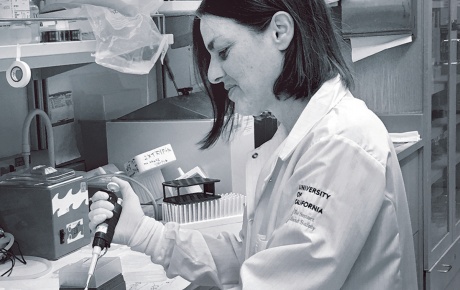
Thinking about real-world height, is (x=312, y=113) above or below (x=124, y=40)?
below

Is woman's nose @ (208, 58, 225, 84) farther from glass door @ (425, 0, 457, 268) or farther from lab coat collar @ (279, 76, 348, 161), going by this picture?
glass door @ (425, 0, 457, 268)

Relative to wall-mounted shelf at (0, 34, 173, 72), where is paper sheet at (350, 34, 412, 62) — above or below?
above

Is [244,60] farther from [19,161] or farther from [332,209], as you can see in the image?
[19,161]

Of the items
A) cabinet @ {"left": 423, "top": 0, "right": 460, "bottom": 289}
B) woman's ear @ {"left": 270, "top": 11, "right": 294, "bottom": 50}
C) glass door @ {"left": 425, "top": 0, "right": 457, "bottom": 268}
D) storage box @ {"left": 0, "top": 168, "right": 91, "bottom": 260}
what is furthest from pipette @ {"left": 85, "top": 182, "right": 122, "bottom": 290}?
glass door @ {"left": 425, "top": 0, "right": 457, "bottom": 268}

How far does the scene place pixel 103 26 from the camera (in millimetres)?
2225

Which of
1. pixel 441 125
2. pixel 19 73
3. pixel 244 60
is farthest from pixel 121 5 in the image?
pixel 441 125

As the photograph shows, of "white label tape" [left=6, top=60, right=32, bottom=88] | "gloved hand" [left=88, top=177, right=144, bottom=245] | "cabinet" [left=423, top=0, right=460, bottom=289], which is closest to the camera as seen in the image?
"gloved hand" [left=88, top=177, right=144, bottom=245]

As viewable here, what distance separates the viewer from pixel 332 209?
1.34m

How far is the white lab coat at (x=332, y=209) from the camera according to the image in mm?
1341

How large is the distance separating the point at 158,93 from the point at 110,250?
4.12 feet

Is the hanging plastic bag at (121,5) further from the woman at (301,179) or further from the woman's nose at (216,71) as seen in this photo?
the woman's nose at (216,71)

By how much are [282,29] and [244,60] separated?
11 cm

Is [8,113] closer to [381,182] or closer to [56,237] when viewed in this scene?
[56,237]

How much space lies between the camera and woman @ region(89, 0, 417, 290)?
4.42 ft
